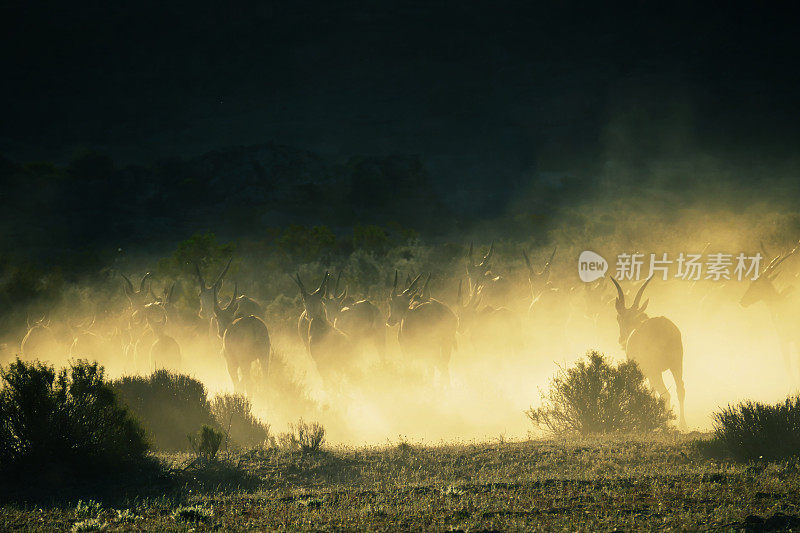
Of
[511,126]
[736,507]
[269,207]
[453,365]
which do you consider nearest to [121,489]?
[736,507]

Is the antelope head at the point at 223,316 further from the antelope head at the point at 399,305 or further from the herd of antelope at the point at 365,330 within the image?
the antelope head at the point at 399,305

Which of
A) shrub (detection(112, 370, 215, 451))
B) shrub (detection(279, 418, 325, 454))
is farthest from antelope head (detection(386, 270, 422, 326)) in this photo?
shrub (detection(279, 418, 325, 454))

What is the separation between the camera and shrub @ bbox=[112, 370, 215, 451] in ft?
38.3

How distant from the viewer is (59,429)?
8797 millimetres

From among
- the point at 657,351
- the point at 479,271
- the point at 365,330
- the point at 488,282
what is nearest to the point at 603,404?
the point at 657,351

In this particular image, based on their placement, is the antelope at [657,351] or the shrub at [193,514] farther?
the antelope at [657,351]

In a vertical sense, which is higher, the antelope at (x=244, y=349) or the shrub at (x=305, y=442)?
the antelope at (x=244, y=349)

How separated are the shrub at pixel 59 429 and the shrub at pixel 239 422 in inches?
112

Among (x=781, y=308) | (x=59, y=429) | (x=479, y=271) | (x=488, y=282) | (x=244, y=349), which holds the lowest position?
(x=59, y=429)

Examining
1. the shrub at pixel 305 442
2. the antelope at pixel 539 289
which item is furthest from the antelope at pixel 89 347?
the antelope at pixel 539 289

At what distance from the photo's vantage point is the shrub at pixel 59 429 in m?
8.57

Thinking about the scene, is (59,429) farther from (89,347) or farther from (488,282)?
(488,282)

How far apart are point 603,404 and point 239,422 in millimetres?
6347

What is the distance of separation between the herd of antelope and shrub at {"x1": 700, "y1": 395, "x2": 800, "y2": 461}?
3782mm
